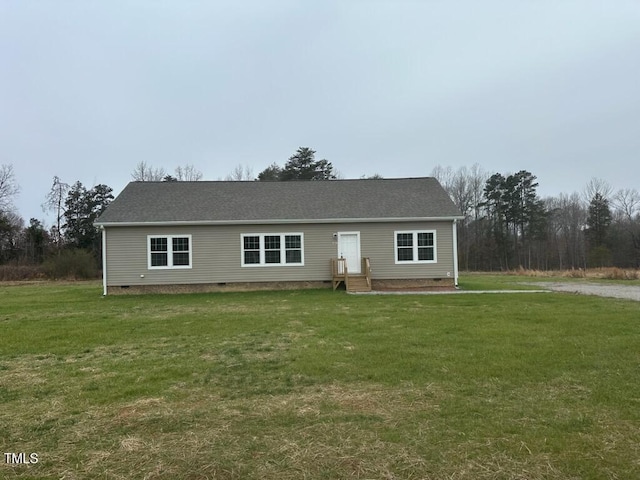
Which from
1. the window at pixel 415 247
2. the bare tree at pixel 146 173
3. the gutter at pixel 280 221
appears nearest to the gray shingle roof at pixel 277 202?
the gutter at pixel 280 221

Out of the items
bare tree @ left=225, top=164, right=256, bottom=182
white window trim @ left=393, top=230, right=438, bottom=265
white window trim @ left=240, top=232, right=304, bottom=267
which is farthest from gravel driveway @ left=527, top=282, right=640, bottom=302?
bare tree @ left=225, top=164, right=256, bottom=182

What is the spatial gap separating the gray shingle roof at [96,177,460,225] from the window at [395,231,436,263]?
853mm

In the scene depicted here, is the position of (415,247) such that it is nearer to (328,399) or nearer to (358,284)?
(358,284)

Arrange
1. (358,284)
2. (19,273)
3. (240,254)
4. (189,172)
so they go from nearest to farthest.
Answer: (358,284), (240,254), (19,273), (189,172)

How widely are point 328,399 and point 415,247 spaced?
1445cm

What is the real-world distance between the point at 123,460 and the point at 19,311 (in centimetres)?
1186

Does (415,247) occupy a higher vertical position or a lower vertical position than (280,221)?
lower

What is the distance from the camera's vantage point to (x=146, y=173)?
48.2m

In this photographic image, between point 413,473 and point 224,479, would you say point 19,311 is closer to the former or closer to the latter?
point 224,479

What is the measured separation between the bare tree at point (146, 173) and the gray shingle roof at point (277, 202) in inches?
1149

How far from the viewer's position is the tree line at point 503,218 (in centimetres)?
4484

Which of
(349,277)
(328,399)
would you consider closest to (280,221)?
(349,277)

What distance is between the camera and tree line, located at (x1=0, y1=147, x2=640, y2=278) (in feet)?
147

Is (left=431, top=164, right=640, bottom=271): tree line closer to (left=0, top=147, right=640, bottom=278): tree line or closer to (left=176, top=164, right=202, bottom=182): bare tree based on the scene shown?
(left=0, top=147, right=640, bottom=278): tree line
